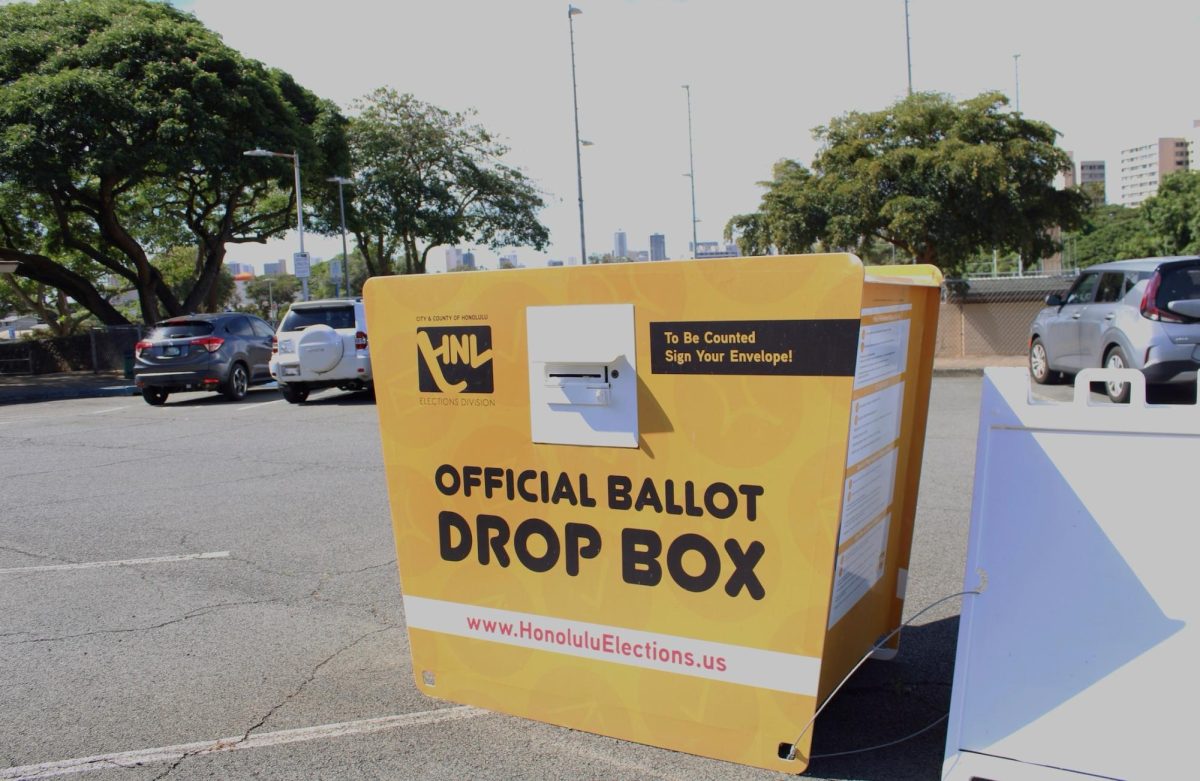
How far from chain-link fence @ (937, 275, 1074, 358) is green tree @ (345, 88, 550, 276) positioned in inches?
1189

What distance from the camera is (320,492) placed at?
8227mm

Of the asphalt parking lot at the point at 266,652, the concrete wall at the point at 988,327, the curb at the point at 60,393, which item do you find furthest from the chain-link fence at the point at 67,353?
the concrete wall at the point at 988,327

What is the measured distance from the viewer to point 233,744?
3641 millimetres

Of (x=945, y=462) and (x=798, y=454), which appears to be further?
(x=945, y=462)

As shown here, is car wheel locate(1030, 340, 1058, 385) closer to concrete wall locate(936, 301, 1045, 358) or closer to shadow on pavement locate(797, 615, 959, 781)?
concrete wall locate(936, 301, 1045, 358)

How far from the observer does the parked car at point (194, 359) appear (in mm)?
17109

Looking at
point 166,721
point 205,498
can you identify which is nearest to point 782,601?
point 166,721

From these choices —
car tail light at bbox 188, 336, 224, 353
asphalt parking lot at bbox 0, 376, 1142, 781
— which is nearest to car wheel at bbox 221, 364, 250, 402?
car tail light at bbox 188, 336, 224, 353

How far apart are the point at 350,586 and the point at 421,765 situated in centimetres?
233

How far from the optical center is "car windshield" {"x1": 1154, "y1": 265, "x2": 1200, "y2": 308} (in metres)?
11.0

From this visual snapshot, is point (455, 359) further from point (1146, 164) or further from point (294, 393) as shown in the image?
point (1146, 164)

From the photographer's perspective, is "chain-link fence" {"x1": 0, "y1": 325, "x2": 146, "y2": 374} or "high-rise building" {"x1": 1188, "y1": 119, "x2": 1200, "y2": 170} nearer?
"chain-link fence" {"x1": 0, "y1": 325, "x2": 146, "y2": 374}

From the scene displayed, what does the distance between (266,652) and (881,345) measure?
319 centimetres

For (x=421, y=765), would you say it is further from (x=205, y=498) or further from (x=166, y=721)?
(x=205, y=498)
